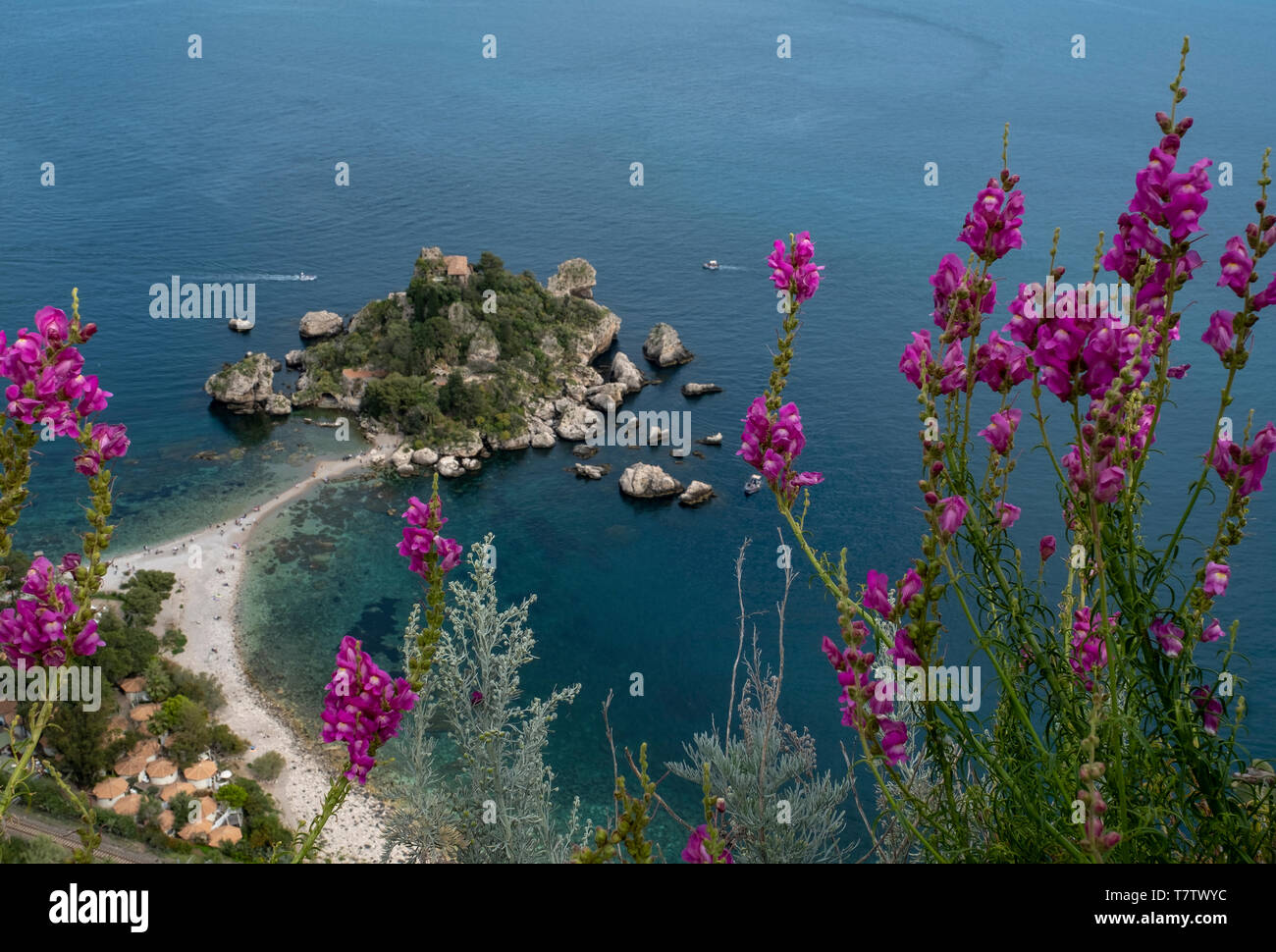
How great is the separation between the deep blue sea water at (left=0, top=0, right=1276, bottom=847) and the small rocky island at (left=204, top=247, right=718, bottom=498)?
75.7 inches

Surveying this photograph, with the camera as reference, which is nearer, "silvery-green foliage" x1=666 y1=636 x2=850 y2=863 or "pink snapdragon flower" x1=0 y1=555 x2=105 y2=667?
"pink snapdragon flower" x1=0 y1=555 x2=105 y2=667

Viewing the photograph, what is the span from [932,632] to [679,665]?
3809cm

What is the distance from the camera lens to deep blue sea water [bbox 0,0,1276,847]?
145ft

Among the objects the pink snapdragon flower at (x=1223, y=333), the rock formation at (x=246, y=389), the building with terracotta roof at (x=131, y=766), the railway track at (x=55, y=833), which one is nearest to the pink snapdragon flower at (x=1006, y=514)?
the pink snapdragon flower at (x=1223, y=333)

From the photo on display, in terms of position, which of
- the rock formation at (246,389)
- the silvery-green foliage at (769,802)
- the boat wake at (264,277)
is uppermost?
the silvery-green foliage at (769,802)

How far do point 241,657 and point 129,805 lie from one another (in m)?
9.06

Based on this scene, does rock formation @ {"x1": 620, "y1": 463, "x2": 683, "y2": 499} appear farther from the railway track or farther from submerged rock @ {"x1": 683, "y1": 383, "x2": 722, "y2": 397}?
the railway track

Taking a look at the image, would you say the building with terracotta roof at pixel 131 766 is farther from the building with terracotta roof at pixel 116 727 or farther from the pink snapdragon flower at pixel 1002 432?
the pink snapdragon flower at pixel 1002 432

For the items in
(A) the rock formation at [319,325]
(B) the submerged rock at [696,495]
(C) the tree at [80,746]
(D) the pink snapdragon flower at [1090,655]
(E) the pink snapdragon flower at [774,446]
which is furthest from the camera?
(A) the rock formation at [319,325]

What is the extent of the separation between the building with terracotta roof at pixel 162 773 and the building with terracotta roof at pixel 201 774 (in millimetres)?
330

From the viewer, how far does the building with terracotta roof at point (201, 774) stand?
31.8 m

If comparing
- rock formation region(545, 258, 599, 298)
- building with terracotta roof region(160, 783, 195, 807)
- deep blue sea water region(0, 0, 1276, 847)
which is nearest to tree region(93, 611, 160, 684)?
deep blue sea water region(0, 0, 1276, 847)
